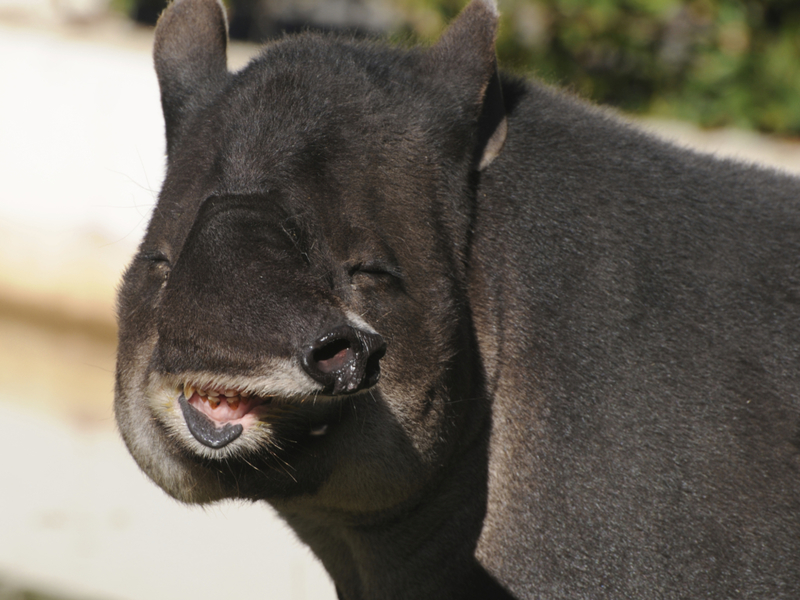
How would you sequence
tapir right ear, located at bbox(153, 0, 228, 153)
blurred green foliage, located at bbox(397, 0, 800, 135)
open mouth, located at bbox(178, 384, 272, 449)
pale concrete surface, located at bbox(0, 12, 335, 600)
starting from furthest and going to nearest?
blurred green foliage, located at bbox(397, 0, 800, 135)
pale concrete surface, located at bbox(0, 12, 335, 600)
tapir right ear, located at bbox(153, 0, 228, 153)
open mouth, located at bbox(178, 384, 272, 449)

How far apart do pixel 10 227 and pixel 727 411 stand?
633cm

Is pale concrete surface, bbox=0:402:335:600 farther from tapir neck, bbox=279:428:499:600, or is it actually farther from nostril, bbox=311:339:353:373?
nostril, bbox=311:339:353:373

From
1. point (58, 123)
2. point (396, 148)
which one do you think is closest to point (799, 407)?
point (396, 148)

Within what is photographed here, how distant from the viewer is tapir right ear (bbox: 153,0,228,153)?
2643 mm

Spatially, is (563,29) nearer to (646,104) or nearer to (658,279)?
(646,104)

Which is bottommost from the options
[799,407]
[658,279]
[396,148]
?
[799,407]

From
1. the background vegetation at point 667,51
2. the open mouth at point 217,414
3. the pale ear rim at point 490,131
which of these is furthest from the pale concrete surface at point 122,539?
the background vegetation at point 667,51

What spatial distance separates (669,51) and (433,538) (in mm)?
5780

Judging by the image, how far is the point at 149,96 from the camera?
7.00 metres

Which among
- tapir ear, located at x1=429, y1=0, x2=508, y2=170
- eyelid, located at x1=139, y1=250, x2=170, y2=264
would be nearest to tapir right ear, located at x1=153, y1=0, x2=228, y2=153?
eyelid, located at x1=139, y1=250, x2=170, y2=264

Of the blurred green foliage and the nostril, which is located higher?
the nostril

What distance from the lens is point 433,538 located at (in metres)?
2.55

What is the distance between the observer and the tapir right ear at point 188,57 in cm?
264

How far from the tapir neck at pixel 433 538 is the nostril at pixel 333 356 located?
0.83 m
